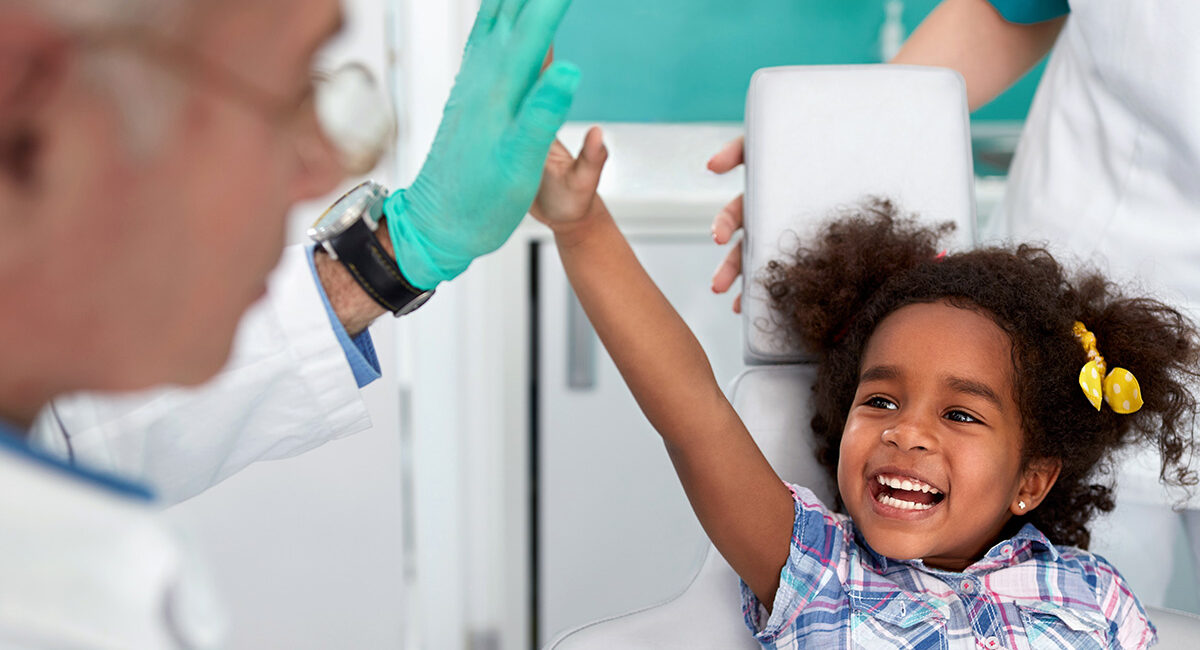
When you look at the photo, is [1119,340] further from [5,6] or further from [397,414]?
[5,6]

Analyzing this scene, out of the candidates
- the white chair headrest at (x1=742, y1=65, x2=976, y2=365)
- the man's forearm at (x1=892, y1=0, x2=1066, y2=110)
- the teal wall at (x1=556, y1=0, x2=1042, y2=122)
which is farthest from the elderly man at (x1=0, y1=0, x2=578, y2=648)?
the teal wall at (x1=556, y1=0, x2=1042, y2=122)

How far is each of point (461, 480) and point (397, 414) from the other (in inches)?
14.9

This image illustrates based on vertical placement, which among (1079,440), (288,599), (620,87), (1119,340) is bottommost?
(288,599)

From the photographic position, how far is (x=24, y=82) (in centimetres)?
28

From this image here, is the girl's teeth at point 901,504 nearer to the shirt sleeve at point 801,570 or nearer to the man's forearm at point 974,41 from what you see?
the shirt sleeve at point 801,570

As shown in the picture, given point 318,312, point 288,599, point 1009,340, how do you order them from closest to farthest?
point 318,312, point 1009,340, point 288,599

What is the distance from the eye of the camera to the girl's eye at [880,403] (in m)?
0.98

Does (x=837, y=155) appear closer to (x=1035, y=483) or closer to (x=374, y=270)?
(x=1035, y=483)

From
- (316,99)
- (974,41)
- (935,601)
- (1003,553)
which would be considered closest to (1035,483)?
(1003,553)

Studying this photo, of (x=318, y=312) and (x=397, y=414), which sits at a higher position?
(x=318, y=312)

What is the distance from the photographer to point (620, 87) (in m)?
2.15

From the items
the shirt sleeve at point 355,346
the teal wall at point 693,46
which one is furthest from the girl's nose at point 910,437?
the teal wall at point 693,46

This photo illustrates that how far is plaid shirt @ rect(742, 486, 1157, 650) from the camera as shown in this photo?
923 millimetres

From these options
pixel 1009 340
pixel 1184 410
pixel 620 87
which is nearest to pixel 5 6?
pixel 1009 340
